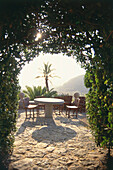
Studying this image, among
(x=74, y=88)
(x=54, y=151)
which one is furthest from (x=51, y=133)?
(x=74, y=88)

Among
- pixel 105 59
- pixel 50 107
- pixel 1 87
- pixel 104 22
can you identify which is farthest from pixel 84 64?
pixel 50 107

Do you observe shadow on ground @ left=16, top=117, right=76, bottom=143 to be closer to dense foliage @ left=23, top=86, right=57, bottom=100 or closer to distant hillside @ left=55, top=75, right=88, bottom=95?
dense foliage @ left=23, top=86, right=57, bottom=100

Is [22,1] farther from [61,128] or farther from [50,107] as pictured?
[50,107]

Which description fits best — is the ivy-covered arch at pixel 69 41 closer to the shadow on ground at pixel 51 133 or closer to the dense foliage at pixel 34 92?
the shadow on ground at pixel 51 133

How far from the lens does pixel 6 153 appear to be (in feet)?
10.9

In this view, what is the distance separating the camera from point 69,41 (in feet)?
12.5

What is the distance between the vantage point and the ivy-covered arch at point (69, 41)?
8.46ft

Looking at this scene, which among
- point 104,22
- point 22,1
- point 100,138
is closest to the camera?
point 22,1

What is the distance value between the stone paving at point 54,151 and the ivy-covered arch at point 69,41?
50 cm

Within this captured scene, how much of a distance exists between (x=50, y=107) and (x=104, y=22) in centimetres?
583

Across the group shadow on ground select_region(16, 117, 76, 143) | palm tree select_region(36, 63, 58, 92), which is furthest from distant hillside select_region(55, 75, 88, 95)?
shadow on ground select_region(16, 117, 76, 143)

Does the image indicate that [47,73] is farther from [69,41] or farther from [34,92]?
[69,41]

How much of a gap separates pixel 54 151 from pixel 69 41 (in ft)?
9.95

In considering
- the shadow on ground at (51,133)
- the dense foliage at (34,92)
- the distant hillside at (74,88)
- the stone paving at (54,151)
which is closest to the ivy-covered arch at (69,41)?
the stone paving at (54,151)
